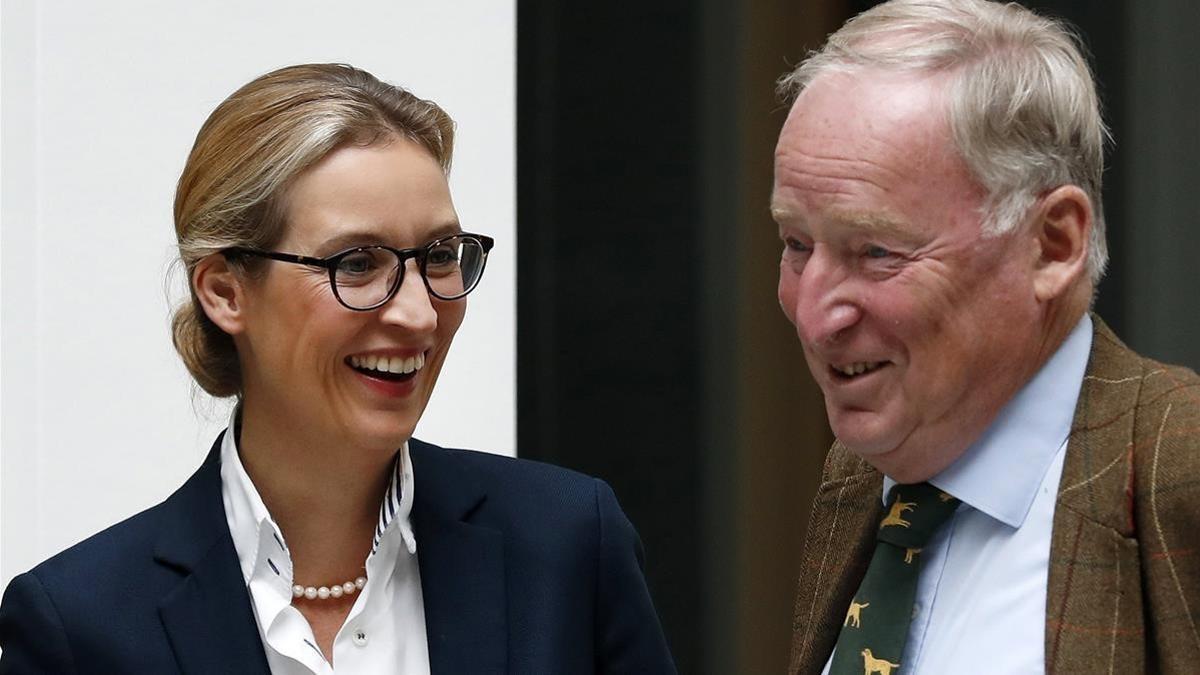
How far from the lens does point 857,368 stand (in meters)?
1.86

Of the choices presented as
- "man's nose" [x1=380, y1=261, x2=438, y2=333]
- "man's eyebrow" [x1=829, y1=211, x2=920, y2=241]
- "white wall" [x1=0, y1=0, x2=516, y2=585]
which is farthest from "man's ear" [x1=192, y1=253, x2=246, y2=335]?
"white wall" [x1=0, y1=0, x2=516, y2=585]

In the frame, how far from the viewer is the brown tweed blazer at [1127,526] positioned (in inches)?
65.2

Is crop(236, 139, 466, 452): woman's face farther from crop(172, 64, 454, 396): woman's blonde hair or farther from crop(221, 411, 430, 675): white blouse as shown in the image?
crop(221, 411, 430, 675): white blouse

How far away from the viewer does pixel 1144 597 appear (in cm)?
171

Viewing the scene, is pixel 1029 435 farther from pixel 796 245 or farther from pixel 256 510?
pixel 256 510

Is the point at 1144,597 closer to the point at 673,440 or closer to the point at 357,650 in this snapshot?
the point at 357,650

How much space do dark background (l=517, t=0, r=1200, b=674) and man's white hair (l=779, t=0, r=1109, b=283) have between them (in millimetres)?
2238

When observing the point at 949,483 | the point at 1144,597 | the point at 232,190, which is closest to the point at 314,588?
the point at 232,190

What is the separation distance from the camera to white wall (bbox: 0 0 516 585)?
3.76 meters

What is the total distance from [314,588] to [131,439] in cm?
172

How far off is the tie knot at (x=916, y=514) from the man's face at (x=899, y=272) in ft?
0.22

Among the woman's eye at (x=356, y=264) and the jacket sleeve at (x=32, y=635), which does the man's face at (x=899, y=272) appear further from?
the jacket sleeve at (x=32, y=635)

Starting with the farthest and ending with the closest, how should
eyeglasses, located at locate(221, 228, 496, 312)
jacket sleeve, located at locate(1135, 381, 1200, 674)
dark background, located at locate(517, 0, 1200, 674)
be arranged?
dark background, located at locate(517, 0, 1200, 674)
eyeglasses, located at locate(221, 228, 496, 312)
jacket sleeve, located at locate(1135, 381, 1200, 674)

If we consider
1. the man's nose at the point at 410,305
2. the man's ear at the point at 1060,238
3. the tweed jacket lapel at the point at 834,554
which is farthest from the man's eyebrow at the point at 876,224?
the man's nose at the point at 410,305
